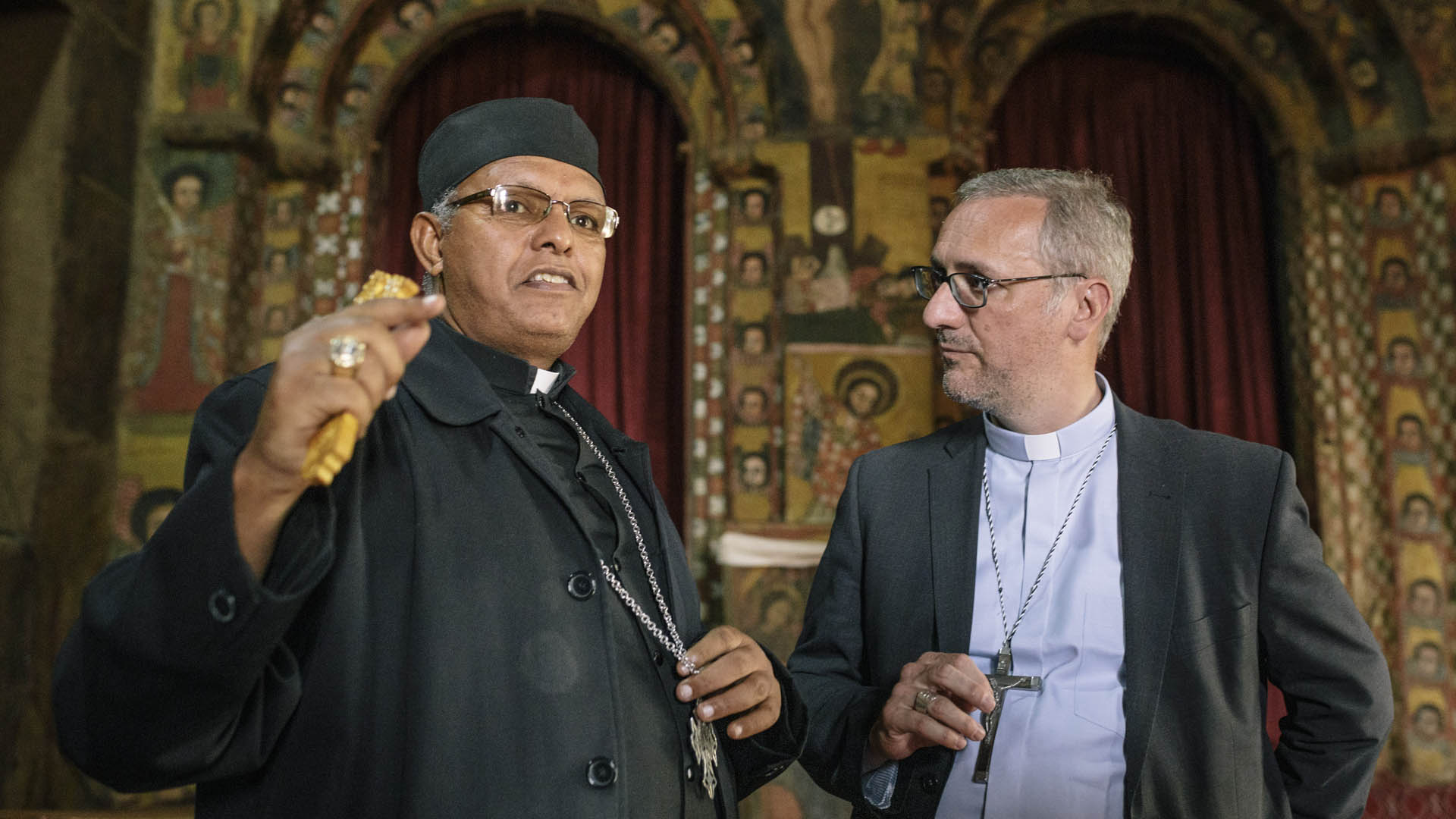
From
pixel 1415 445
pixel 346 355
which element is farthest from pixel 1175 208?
pixel 346 355

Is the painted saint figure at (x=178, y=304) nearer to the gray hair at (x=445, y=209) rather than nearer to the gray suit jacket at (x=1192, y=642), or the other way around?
the gray hair at (x=445, y=209)

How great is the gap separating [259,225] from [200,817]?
4.64 meters

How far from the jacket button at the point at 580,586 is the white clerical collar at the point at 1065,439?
→ 3.61 feet

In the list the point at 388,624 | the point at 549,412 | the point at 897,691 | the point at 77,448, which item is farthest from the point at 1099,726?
the point at 77,448

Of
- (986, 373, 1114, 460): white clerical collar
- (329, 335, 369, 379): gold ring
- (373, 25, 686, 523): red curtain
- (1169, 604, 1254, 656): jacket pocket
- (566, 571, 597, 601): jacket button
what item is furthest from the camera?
(373, 25, 686, 523): red curtain

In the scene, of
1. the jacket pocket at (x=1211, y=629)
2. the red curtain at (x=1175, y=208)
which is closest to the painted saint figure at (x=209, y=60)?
the red curtain at (x=1175, y=208)

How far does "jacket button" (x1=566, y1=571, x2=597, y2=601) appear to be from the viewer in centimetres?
153

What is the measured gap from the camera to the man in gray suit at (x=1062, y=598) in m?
1.87

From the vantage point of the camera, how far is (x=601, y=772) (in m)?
1.44

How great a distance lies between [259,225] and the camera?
17.7ft

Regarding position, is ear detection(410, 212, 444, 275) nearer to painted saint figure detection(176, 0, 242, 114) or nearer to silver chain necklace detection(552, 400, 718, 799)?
silver chain necklace detection(552, 400, 718, 799)

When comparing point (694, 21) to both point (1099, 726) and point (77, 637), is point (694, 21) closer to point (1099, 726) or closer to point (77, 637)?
point (1099, 726)

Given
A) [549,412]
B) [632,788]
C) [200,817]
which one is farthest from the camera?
[549,412]

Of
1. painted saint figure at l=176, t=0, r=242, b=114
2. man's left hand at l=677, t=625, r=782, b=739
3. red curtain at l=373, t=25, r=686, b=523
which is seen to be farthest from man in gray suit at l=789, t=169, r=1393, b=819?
painted saint figure at l=176, t=0, r=242, b=114
